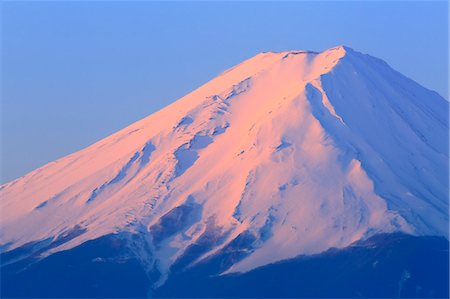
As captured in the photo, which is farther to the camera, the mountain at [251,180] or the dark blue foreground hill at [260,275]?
the mountain at [251,180]

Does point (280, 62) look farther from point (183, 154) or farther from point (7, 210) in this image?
point (7, 210)

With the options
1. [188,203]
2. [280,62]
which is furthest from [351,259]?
[280,62]

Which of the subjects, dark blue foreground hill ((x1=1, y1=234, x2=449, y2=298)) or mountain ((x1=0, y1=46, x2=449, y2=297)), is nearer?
dark blue foreground hill ((x1=1, y1=234, x2=449, y2=298))

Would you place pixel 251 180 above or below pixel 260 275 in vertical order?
above

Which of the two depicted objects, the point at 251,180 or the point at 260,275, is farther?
the point at 251,180
